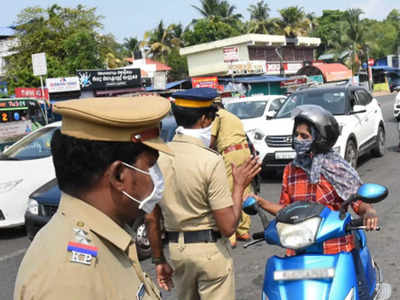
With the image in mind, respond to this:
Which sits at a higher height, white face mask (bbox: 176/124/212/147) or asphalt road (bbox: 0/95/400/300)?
white face mask (bbox: 176/124/212/147)

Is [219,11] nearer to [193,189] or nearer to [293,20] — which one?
[293,20]

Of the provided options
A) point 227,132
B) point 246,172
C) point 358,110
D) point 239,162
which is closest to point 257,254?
point 239,162

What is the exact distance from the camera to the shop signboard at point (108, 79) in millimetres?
26938

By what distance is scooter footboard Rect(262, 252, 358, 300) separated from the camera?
2189 millimetres

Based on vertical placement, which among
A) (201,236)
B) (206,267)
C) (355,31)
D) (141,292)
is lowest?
(206,267)

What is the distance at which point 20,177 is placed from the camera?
21.9 feet

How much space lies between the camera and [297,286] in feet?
7.29

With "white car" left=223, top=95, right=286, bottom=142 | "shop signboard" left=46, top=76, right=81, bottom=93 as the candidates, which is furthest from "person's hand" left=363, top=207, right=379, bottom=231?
"shop signboard" left=46, top=76, right=81, bottom=93

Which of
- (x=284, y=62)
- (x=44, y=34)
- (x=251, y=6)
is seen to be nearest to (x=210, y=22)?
(x=284, y=62)

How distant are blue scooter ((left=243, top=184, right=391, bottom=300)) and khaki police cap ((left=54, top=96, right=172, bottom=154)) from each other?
1.08 meters

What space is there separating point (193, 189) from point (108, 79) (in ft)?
85.7

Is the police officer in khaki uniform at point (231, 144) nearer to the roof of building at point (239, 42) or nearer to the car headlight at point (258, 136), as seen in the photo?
the car headlight at point (258, 136)

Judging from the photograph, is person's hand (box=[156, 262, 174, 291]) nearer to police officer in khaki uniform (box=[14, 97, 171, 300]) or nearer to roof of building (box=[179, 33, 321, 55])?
police officer in khaki uniform (box=[14, 97, 171, 300])

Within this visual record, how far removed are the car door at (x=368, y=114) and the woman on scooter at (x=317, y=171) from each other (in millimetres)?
7149
